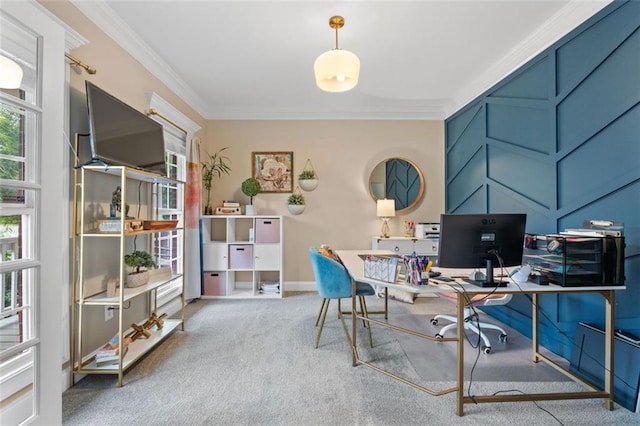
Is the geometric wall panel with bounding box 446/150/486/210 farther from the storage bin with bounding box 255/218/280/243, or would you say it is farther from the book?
the book

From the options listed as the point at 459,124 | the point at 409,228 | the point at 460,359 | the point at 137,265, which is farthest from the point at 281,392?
the point at 459,124

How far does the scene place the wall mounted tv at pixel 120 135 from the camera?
74.2 inches

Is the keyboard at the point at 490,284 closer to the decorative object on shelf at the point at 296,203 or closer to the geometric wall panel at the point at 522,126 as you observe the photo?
the geometric wall panel at the point at 522,126

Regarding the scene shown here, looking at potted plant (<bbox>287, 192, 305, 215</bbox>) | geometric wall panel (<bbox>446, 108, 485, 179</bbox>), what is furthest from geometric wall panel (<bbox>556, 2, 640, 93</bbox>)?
potted plant (<bbox>287, 192, 305, 215</bbox>)

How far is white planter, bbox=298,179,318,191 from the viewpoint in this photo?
4.16 metres

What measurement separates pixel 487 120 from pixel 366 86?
1.44m

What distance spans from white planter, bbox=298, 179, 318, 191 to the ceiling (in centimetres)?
112

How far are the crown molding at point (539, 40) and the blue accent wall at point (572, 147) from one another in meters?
0.06

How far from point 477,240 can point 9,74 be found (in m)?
2.58

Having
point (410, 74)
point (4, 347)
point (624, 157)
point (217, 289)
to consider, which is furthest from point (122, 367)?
point (410, 74)

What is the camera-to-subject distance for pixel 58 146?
1523mm

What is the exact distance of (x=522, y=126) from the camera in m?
2.70

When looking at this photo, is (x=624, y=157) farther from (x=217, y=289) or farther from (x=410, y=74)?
(x=217, y=289)

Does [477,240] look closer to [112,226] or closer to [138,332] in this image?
[112,226]
